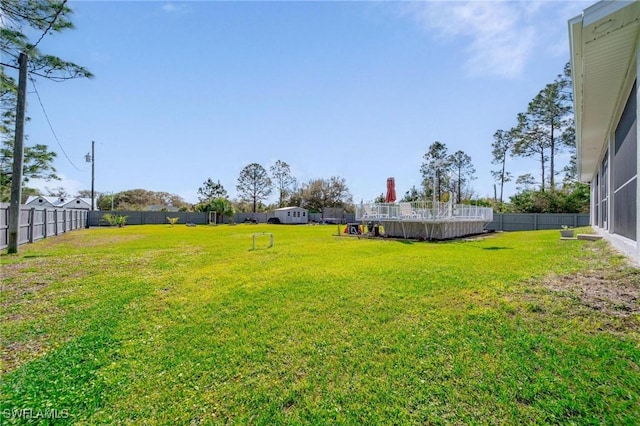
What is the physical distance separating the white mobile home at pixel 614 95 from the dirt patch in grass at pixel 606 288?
0.62m

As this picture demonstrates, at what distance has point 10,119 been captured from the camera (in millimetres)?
16750

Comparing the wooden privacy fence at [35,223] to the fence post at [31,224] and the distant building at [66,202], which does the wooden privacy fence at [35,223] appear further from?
the distant building at [66,202]

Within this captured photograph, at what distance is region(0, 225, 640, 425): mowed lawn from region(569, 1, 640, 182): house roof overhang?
341cm

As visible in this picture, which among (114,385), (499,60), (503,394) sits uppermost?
(499,60)

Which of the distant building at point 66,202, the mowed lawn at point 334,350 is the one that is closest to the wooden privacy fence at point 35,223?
the mowed lawn at point 334,350

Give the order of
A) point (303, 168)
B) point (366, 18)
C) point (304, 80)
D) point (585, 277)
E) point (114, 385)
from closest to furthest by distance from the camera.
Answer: point (114, 385)
point (585, 277)
point (366, 18)
point (304, 80)
point (303, 168)

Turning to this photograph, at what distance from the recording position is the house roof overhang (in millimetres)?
3812

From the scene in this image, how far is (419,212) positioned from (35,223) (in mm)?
17775

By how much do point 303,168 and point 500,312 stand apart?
48651mm

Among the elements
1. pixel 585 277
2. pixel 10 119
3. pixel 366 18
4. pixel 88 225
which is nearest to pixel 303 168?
pixel 88 225

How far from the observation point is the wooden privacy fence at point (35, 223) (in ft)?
33.0

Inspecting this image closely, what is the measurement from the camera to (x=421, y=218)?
14211mm

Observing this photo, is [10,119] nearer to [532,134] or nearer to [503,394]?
[503,394]

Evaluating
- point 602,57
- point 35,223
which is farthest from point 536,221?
point 35,223
